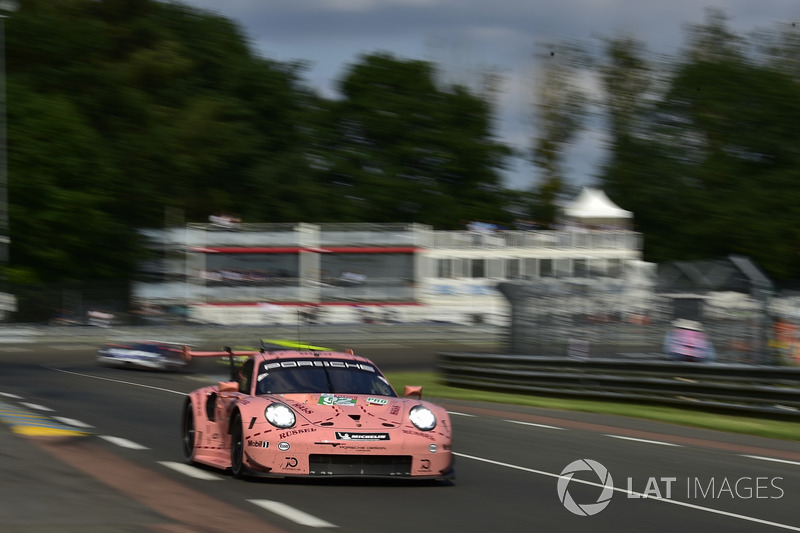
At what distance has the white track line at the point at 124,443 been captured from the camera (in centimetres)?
1210

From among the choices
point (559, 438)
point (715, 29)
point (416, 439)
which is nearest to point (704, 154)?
point (715, 29)

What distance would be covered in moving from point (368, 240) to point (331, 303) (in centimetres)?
438

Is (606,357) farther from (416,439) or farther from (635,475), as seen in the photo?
(416,439)

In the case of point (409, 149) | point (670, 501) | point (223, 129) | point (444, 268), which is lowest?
point (670, 501)

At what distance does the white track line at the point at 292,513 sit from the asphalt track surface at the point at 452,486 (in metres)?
0.01

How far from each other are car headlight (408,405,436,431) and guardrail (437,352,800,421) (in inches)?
305

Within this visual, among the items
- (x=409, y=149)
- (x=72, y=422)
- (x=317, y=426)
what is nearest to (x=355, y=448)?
(x=317, y=426)

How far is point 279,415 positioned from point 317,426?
331 millimetres

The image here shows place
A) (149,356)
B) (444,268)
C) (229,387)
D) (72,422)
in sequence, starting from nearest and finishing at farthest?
1. (229,387)
2. (72,422)
3. (149,356)
4. (444,268)

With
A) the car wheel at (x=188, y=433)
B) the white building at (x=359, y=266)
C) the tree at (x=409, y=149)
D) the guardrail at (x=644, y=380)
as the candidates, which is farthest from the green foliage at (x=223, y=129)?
the car wheel at (x=188, y=433)

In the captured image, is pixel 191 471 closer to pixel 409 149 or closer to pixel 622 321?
pixel 622 321

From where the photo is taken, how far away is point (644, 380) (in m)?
18.9

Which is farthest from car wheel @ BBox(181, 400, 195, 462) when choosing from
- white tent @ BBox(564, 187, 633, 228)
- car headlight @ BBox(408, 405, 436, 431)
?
white tent @ BBox(564, 187, 633, 228)

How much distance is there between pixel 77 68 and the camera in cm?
6212
